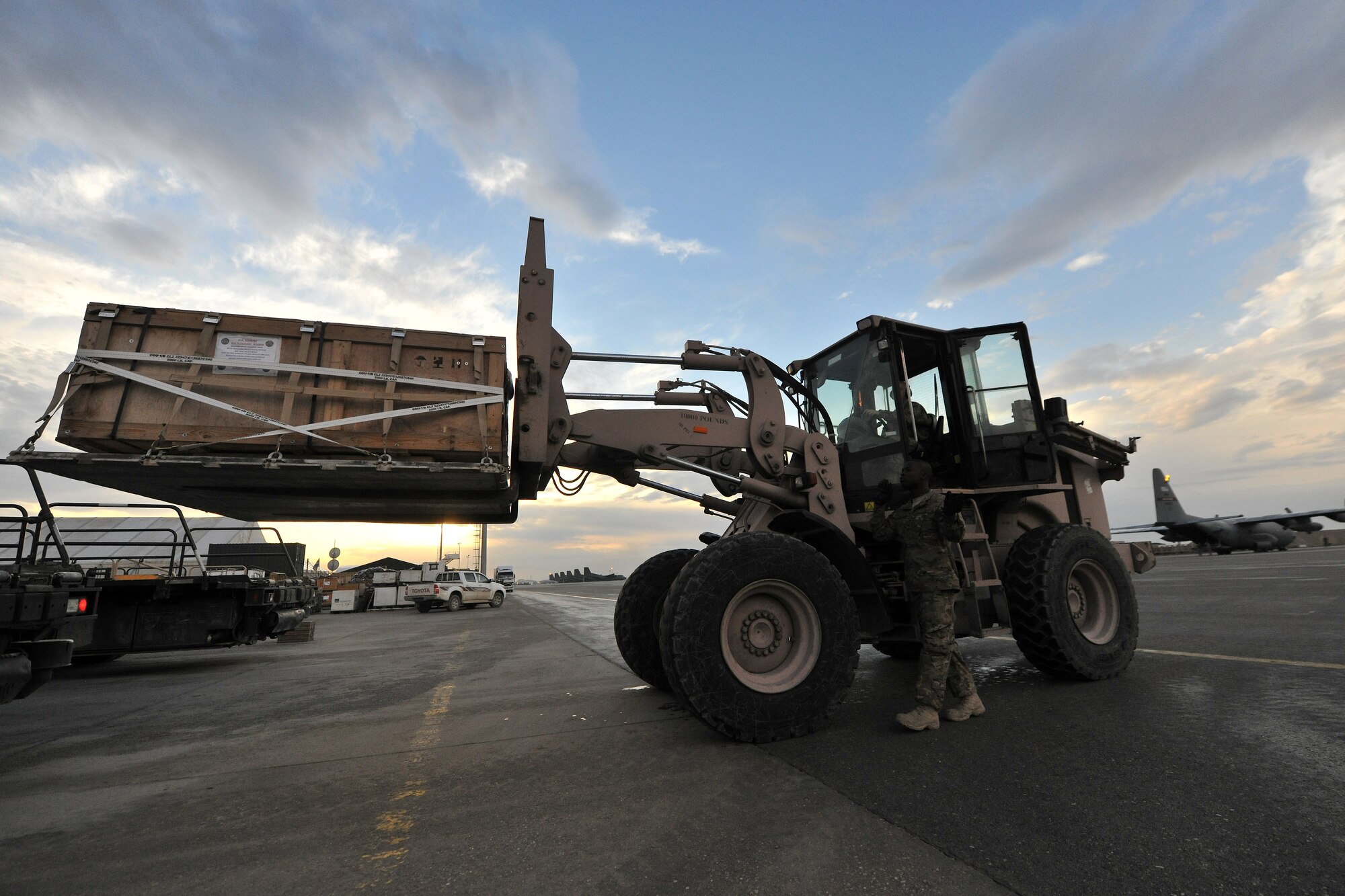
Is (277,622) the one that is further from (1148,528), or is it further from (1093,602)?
(1148,528)

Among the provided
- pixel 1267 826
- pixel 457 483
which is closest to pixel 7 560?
pixel 457 483

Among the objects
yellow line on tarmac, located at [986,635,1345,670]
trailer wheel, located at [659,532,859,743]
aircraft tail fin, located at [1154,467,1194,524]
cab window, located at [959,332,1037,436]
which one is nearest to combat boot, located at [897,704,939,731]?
trailer wheel, located at [659,532,859,743]

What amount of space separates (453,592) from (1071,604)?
26.6 m

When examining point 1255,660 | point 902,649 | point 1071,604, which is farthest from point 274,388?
point 1255,660

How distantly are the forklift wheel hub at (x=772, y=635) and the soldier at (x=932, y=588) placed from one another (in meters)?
0.69

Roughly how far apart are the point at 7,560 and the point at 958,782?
23.1ft

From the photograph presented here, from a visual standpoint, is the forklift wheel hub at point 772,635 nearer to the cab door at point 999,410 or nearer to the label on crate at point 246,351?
the cab door at point 999,410

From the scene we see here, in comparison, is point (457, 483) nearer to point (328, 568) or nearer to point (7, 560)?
point (7, 560)

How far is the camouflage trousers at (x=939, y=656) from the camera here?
12.6 feet

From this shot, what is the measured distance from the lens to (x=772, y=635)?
4.04m

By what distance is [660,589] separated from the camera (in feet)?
18.2

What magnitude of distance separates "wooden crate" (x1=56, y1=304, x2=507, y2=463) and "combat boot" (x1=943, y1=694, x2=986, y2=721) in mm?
3500

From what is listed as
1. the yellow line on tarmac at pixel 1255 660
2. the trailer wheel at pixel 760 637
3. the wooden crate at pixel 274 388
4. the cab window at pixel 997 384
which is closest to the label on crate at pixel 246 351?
the wooden crate at pixel 274 388

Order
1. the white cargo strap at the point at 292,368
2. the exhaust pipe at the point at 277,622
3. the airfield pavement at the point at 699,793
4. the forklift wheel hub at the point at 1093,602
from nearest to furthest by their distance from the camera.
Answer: the airfield pavement at the point at 699,793
the white cargo strap at the point at 292,368
the forklift wheel hub at the point at 1093,602
the exhaust pipe at the point at 277,622
